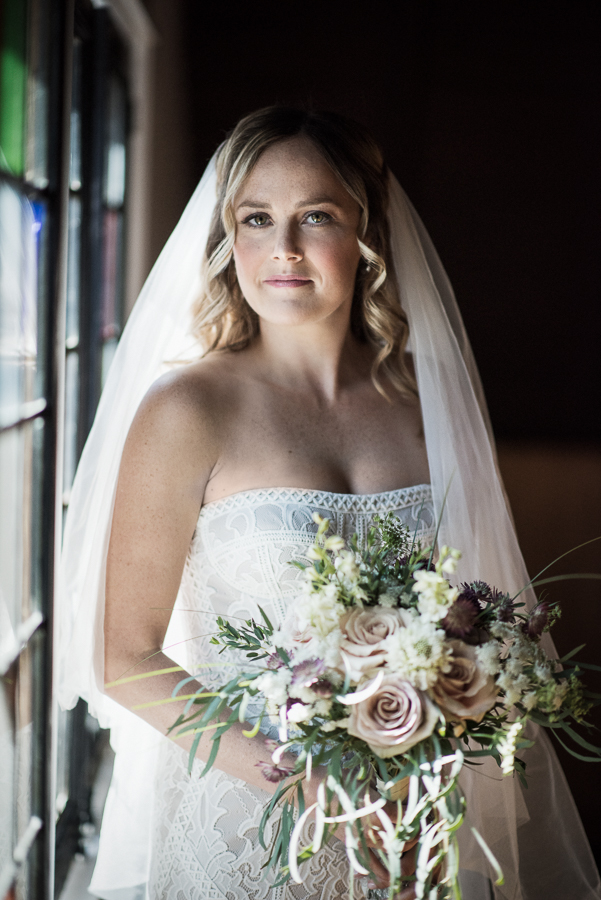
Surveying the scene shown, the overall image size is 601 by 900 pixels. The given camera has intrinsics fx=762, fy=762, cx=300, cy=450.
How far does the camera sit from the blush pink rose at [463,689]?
1.05 m

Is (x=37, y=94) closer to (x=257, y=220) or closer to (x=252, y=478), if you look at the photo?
(x=257, y=220)

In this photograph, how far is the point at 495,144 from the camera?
329cm

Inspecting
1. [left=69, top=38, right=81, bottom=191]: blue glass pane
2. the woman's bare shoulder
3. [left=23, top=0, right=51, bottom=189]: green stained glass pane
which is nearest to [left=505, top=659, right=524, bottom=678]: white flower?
the woman's bare shoulder

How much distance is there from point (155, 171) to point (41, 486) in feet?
6.22

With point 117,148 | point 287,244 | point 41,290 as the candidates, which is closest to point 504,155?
point 117,148

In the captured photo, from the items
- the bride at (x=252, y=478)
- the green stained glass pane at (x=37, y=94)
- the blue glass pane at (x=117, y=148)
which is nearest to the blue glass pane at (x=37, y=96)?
the green stained glass pane at (x=37, y=94)

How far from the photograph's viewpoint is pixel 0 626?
145 cm

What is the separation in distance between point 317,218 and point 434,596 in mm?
1014

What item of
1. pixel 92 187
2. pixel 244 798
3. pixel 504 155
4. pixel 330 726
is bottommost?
pixel 244 798

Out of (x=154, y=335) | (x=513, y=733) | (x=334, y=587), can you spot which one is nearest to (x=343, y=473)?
(x=154, y=335)

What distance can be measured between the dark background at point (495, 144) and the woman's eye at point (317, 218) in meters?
1.68

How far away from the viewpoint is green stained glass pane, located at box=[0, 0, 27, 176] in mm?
1471

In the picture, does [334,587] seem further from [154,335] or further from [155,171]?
[155,171]

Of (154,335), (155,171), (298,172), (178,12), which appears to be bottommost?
(154,335)
